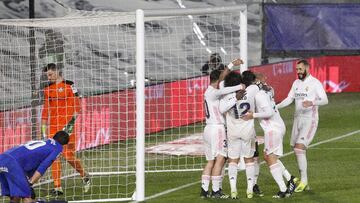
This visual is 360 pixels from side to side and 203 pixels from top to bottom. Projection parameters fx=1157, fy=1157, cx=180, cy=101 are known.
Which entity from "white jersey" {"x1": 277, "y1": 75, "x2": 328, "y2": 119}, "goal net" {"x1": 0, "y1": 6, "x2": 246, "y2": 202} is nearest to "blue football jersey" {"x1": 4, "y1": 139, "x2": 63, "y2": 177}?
"goal net" {"x1": 0, "y1": 6, "x2": 246, "y2": 202}

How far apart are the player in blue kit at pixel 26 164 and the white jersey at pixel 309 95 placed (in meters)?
4.90

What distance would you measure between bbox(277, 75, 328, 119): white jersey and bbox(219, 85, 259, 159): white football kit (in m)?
1.12

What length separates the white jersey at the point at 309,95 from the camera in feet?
63.3

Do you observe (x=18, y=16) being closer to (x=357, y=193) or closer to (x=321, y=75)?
(x=321, y=75)

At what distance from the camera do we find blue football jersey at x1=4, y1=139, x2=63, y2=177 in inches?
628

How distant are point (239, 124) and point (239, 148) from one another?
1.28 ft

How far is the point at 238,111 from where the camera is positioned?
1845 centimetres

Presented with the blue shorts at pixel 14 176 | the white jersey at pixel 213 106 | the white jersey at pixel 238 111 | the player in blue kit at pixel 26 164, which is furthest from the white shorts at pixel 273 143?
the blue shorts at pixel 14 176

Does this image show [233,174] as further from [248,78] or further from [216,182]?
[248,78]

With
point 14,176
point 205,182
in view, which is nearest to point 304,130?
point 205,182

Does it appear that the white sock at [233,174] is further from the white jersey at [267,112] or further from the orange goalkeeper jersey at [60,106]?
the orange goalkeeper jersey at [60,106]

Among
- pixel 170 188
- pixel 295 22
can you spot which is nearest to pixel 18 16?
pixel 295 22

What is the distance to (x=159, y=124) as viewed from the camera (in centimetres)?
2731

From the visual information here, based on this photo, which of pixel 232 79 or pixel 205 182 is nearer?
pixel 232 79
